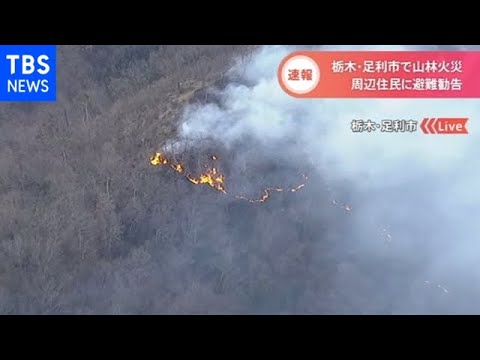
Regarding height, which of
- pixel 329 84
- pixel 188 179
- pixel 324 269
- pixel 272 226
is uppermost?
pixel 329 84

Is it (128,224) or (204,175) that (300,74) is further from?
(128,224)

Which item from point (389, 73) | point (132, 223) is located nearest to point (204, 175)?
point (132, 223)

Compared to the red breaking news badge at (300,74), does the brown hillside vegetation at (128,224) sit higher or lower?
lower

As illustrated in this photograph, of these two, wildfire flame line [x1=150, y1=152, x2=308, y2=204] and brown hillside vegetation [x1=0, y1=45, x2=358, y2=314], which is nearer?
brown hillside vegetation [x1=0, y1=45, x2=358, y2=314]

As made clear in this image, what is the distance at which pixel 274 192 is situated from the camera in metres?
8.62

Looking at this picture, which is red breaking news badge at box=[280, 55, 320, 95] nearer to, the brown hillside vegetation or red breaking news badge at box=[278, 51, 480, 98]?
red breaking news badge at box=[278, 51, 480, 98]

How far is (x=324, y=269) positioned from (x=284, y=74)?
247cm

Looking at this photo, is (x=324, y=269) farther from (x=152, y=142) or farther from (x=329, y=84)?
(x=152, y=142)

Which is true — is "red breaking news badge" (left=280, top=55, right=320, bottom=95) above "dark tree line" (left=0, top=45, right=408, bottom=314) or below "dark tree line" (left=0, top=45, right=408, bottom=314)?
above

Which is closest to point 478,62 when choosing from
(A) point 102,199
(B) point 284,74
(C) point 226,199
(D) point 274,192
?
(B) point 284,74

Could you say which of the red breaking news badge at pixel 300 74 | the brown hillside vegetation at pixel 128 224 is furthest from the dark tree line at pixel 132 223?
the red breaking news badge at pixel 300 74

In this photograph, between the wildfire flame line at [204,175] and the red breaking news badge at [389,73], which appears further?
the wildfire flame line at [204,175]

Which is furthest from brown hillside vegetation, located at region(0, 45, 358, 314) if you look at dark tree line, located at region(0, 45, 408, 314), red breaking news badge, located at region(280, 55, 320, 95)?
red breaking news badge, located at region(280, 55, 320, 95)

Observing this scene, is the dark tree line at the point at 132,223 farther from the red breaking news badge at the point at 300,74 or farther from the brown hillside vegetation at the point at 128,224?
the red breaking news badge at the point at 300,74
